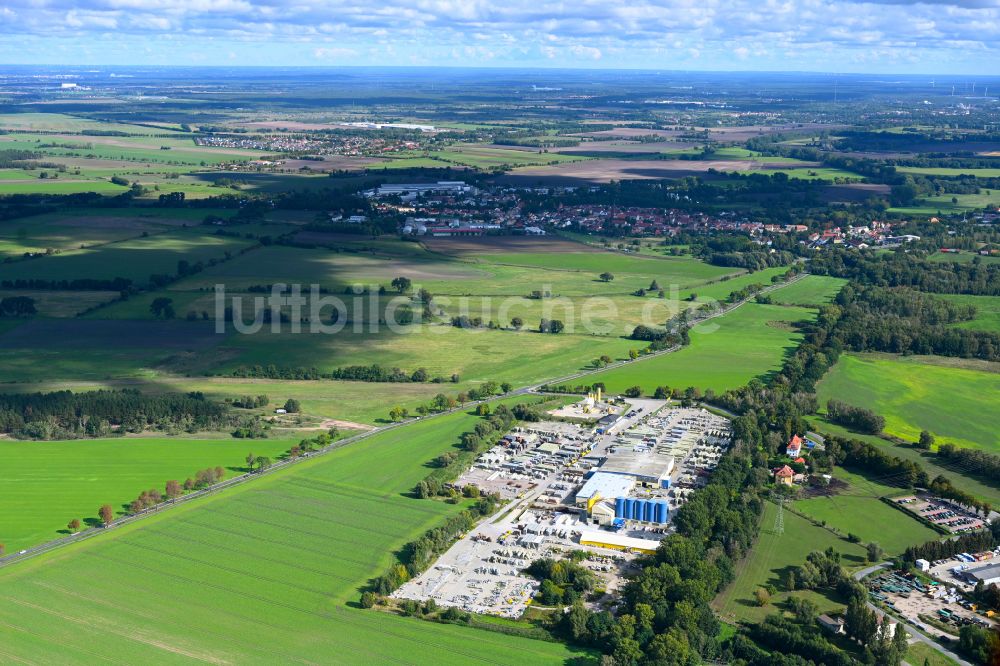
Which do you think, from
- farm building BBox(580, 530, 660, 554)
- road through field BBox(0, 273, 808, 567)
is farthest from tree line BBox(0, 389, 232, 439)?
farm building BBox(580, 530, 660, 554)

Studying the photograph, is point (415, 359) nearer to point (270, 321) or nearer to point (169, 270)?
point (270, 321)

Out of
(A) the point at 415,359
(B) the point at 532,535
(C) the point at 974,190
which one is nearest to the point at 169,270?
(A) the point at 415,359

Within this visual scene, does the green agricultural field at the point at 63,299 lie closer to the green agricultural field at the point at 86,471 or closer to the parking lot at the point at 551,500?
the green agricultural field at the point at 86,471

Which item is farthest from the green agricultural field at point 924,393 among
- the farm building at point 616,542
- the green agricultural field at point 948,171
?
the green agricultural field at point 948,171

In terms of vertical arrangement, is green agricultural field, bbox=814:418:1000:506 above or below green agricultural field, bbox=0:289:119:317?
below

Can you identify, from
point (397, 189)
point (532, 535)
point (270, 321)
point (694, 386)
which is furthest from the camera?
point (397, 189)

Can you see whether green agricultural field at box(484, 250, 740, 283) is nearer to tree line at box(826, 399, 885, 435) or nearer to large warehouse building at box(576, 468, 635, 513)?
tree line at box(826, 399, 885, 435)
